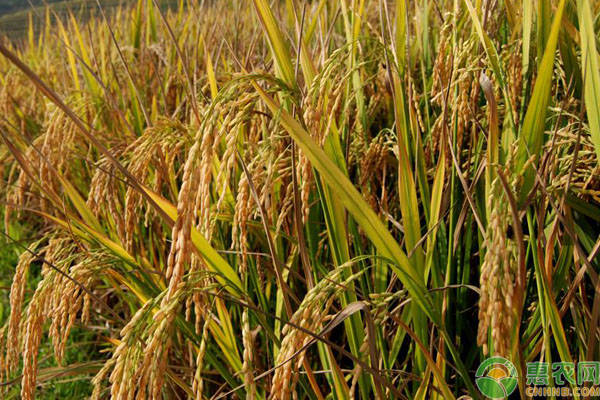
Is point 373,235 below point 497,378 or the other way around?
the other way around

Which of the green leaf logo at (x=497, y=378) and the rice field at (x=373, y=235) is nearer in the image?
the rice field at (x=373, y=235)

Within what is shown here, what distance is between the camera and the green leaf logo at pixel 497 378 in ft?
3.35

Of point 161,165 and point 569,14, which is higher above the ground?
point 569,14

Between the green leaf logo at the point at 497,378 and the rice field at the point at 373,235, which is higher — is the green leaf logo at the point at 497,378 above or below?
below

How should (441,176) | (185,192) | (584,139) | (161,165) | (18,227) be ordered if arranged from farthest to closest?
(18,227) → (161,165) → (584,139) → (441,176) → (185,192)

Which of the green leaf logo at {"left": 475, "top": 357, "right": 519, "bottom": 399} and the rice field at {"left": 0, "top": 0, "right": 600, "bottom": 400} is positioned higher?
the rice field at {"left": 0, "top": 0, "right": 600, "bottom": 400}

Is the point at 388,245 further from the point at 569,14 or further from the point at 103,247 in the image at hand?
the point at 569,14

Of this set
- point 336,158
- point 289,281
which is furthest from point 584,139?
point 289,281

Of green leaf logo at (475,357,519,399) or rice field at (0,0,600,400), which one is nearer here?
rice field at (0,0,600,400)

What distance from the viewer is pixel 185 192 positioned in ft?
2.51

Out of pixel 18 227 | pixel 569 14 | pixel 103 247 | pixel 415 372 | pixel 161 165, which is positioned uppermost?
pixel 569 14

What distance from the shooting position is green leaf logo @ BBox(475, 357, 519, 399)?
1.02m

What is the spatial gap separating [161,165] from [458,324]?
865mm

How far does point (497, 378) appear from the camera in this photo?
1.04 meters
